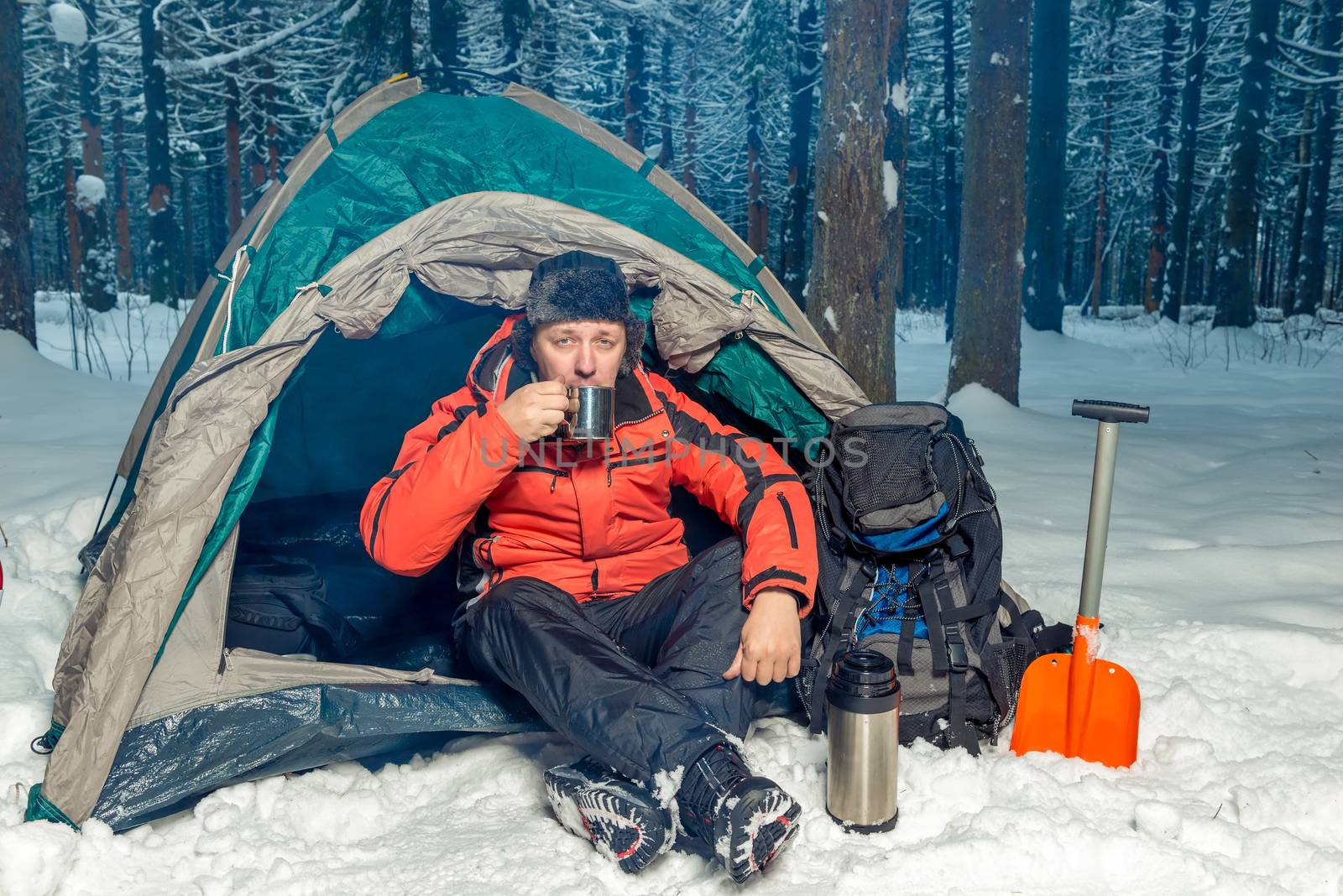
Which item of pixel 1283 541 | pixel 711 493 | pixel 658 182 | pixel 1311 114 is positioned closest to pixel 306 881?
pixel 711 493

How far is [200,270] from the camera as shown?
24.5 metres

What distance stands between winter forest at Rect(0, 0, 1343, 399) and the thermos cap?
2.59 m

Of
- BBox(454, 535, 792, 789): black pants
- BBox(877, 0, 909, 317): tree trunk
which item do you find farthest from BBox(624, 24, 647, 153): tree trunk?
BBox(454, 535, 792, 789): black pants

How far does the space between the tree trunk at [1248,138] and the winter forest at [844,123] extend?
3 centimetres

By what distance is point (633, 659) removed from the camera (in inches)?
81.7

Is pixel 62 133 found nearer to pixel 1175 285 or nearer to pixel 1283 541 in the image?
pixel 1175 285

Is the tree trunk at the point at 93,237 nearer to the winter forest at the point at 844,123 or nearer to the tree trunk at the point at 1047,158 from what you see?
the winter forest at the point at 844,123

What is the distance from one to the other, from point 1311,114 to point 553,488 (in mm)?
18571

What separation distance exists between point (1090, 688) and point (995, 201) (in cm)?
432

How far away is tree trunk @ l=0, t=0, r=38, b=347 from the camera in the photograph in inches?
221

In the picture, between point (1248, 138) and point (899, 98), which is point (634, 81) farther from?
point (899, 98)

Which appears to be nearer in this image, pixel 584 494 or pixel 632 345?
pixel 584 494

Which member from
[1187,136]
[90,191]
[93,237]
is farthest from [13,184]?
[1187,136]

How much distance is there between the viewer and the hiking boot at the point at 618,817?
171 cm
